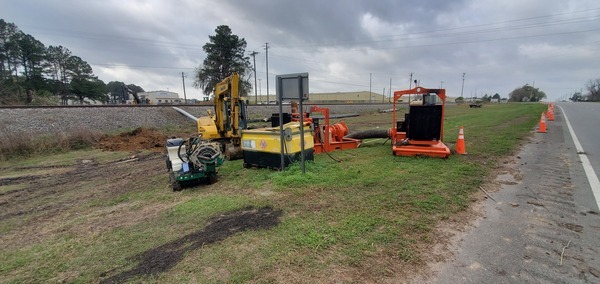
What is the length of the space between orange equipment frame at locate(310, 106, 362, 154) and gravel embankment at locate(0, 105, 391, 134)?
44.0 ft

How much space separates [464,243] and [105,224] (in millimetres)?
5265

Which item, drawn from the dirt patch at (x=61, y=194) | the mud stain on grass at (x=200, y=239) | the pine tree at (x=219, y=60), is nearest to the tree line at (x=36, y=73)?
the pine tree at (x=219, y=60)

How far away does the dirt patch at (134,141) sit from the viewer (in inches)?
499

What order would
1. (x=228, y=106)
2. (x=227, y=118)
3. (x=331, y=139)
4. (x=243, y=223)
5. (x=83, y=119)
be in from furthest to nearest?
(x=83, y=119) < (x=227, y=118) < (x=228, y=106) < (x=331, y=139) < (x=243, y=223)

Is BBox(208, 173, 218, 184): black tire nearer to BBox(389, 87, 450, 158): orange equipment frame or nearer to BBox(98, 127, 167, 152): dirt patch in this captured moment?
BBox(389, 87, 450, 158): orange equipment frame

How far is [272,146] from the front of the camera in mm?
6977

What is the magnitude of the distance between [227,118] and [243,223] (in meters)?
6.77

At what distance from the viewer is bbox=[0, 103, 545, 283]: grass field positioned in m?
2.95

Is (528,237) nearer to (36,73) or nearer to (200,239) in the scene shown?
(200,239)

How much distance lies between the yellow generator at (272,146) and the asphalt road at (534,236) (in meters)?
4.15

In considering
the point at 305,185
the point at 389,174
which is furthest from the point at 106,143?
the point at 389,174

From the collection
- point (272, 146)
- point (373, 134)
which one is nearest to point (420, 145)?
point (373, 134)

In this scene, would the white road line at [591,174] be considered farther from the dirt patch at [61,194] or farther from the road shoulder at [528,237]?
the dirt patch at [61,194]

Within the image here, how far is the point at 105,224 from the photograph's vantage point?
14.6 ft
